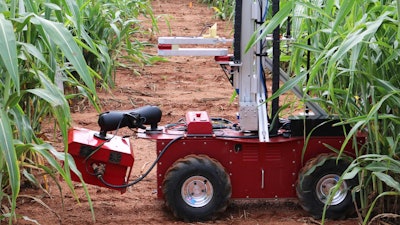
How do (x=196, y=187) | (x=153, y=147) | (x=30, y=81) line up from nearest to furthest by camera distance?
(x=30, y=81) → (x=196, y=187) → (x=153, y=147)

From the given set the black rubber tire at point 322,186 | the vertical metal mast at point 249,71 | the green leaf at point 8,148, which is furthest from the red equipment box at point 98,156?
the green leaf at point 8,148

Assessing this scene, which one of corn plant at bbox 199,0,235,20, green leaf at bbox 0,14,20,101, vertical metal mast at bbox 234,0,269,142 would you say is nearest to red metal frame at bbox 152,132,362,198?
vertical metal mast at bbox 234,0,269,142

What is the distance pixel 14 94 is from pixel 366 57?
1689 mm

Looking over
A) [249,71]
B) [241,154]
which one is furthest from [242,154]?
[249,71]

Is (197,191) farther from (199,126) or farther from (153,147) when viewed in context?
(153,147)

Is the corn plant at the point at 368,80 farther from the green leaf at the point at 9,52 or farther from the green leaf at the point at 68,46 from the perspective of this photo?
the green leaf at the point at 9,52

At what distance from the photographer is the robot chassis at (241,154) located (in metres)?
4.39

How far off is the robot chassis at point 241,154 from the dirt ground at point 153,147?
0.15 m

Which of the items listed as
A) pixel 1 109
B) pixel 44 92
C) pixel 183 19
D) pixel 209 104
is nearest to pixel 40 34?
pixel 44 92

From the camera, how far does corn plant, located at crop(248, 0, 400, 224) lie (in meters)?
3.68

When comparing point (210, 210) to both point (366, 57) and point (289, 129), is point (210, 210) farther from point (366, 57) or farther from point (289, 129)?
point (366, 57)

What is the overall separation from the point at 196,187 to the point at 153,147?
162 centimetres

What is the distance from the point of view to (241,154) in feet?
14.7

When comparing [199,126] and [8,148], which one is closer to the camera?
[8,148]
